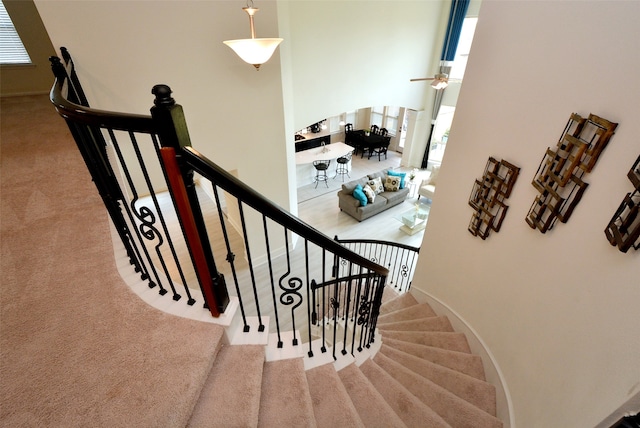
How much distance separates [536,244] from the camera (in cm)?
195

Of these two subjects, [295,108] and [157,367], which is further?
[295,108]

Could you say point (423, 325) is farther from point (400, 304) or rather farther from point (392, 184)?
point (392, 184)

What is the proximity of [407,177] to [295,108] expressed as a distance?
14.9ft

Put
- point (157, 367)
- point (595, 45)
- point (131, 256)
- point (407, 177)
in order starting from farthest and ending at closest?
point (407, 177)
point (131, 256)
point (595, 45)
point (157, 367)

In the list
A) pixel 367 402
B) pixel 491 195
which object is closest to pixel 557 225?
pixel 491 195

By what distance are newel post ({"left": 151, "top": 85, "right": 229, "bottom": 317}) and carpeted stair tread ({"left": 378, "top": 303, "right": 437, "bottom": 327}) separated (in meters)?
2.60

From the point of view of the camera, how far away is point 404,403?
200cm

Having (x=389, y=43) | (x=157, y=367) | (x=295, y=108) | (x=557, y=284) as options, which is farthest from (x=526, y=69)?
(x=389, y=43)

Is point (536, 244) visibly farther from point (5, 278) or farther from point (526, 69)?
point (5, 278)

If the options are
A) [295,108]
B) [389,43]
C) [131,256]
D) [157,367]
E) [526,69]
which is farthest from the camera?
[389,43]

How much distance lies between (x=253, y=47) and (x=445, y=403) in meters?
3.69

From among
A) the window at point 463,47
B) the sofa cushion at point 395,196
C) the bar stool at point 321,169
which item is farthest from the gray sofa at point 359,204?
the window at point 463,47

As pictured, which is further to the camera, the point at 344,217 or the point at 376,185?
the point at 376,185

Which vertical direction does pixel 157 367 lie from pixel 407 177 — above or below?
above
